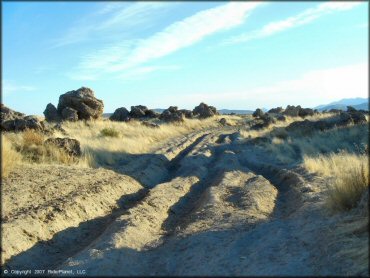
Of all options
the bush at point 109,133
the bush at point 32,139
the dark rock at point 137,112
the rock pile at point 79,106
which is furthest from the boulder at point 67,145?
the dark rock at point 137,112

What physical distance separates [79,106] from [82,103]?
321mm

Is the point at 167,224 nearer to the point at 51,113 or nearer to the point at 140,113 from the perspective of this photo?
the point at 51,113

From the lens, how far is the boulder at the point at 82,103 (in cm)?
3228

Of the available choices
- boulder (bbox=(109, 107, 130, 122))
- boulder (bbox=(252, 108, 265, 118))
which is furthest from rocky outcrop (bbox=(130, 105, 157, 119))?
boulder (bbox=(252, 108, 265, 118))

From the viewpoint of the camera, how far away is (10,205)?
9.88 meters

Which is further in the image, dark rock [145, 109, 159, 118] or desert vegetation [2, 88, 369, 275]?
dark rock [145, 109, 159, 118]

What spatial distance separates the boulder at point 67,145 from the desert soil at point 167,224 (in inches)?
70.4

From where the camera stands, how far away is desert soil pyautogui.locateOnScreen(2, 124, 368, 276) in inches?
264

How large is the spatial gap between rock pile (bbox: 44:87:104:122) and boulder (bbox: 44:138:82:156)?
15357mm

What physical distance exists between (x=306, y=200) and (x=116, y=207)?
494 centimetres

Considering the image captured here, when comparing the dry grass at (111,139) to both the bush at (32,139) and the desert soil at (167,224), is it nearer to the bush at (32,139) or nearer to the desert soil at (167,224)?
the bush at (32,139)

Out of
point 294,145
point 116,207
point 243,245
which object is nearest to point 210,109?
point 294,145

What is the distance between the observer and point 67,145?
1605 cm

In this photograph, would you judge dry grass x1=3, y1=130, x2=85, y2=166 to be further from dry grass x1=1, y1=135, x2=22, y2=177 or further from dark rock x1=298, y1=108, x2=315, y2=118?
dark rock x1=298, y1=108, x2=315, y2=118
